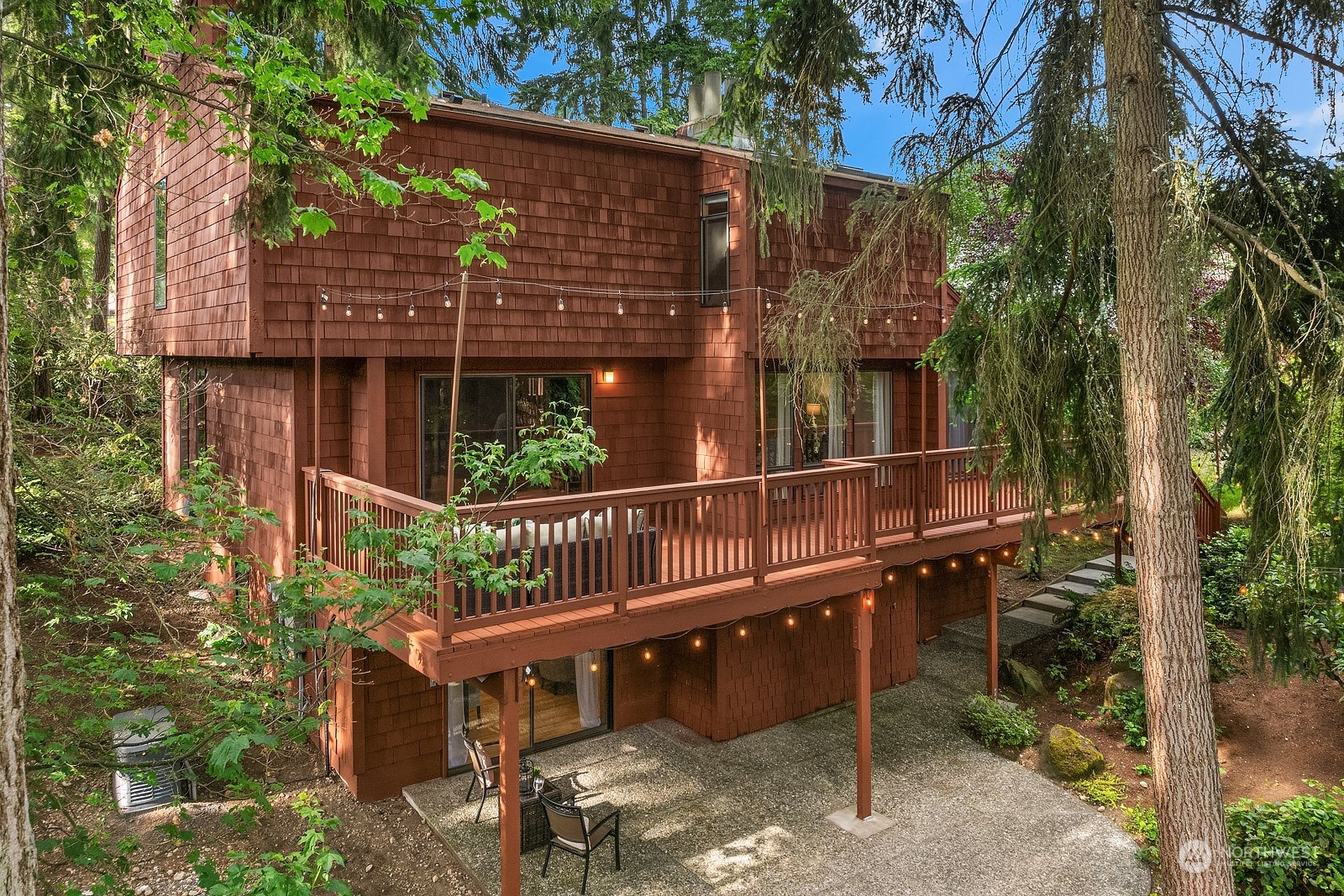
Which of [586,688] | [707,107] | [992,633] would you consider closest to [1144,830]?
[992,633]

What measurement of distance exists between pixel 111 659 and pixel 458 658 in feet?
6.79

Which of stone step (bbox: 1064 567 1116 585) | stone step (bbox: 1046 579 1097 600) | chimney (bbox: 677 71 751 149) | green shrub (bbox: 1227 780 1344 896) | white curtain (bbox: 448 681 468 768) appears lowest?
green shrub (bbox: 1227 780 1344 896)

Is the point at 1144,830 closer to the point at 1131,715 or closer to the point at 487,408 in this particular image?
the point at 1131,715

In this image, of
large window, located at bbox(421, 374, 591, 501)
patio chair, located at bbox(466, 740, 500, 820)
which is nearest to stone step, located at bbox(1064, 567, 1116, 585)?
large window, located at bbox(421, 374, 591, 501)

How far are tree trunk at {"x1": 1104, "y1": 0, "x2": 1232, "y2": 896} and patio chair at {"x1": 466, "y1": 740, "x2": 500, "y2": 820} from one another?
18.7ft

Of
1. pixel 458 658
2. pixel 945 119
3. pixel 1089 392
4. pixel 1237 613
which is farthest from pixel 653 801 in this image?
pixel 1237 613

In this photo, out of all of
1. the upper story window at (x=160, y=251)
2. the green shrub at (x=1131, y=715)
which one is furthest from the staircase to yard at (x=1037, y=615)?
the upper story window at (x=160, y=251)

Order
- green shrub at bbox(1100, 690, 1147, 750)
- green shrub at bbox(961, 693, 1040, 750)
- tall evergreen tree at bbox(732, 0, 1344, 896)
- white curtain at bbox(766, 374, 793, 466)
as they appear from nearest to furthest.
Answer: tall evergreen tree at bbox(732, 0, 1344, 896) → green shrub at bbox(1100, 690, 1147, 750) → green shrub at bbox(961, 693, 1040, 750) → white curtain at bbox(766, 374, 793, 466)

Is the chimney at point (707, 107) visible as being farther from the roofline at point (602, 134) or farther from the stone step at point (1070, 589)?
the stone step at point (1070, 589)

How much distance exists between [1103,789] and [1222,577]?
588 cm

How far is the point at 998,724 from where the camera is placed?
996 centimetres

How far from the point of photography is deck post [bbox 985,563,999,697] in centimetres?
1109

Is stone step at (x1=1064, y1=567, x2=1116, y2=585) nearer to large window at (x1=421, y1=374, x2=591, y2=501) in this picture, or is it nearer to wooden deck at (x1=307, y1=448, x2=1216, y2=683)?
wooden deck at (x1=307, y1=448, x2=1216, y2=683)

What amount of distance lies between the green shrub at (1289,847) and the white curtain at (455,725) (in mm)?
7080
